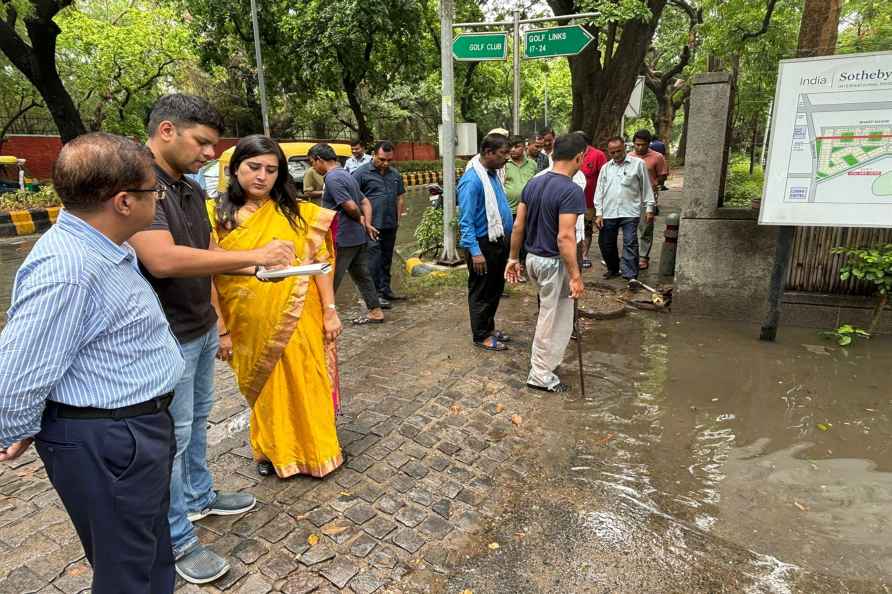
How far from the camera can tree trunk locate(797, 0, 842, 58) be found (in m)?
4.77

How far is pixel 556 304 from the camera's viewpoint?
3.92 metres

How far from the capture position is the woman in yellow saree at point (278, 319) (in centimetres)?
260

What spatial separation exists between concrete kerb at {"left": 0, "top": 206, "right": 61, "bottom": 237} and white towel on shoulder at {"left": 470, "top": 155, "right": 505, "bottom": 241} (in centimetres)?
1114

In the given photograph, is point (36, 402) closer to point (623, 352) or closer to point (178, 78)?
point (623, 352)

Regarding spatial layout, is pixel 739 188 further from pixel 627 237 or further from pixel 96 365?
pixel 96 365

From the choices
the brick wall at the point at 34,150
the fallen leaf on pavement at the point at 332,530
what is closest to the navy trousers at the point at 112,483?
the fallen leaf on pavement at the point at 332,530

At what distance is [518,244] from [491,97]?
2007cm

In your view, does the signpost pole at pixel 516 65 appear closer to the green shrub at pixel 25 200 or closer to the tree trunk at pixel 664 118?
the green shrub at pixel 25 200

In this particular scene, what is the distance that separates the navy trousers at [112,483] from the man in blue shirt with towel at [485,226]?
123 inches

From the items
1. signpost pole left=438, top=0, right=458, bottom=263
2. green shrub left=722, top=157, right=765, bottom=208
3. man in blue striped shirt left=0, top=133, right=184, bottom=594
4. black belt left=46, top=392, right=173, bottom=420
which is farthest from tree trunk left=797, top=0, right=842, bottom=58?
black belt left=46, top=392, right=173, bottom=420

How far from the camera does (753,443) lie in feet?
10.8

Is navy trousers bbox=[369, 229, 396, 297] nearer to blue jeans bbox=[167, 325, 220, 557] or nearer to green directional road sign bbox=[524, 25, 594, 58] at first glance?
green directional road sign bbox=[524, 25, 594, 58]

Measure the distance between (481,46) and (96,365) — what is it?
5855 millimetres

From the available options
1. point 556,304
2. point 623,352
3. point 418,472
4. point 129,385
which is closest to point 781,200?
point 623,352
